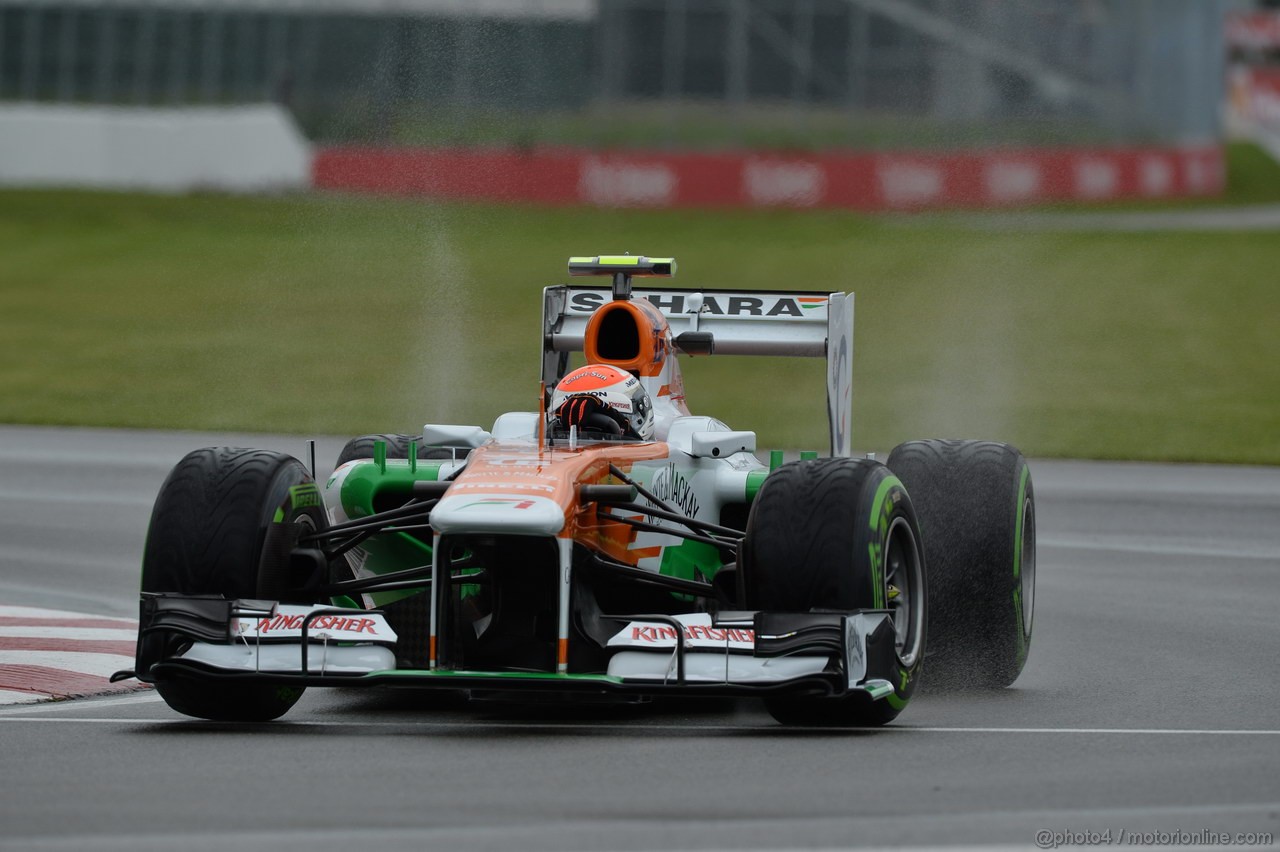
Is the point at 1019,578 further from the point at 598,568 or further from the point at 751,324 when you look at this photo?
the point at 598,568

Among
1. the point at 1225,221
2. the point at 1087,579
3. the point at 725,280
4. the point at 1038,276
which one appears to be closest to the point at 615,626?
the point at 1087,579

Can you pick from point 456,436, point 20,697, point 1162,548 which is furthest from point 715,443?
point 1162,548

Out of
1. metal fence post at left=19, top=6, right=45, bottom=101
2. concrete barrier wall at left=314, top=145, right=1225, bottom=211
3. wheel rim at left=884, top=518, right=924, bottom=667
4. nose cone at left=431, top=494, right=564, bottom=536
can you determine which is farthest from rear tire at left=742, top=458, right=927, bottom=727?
metal fence post at left=19, top=6, right=45, bottom=101

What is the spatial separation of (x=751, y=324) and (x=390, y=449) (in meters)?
2.01

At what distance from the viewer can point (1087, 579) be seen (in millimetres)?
14312

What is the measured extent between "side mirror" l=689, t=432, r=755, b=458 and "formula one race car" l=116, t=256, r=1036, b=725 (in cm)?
2

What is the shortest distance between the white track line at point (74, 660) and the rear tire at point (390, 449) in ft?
4.76

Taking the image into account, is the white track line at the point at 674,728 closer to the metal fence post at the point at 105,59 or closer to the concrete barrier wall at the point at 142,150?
the concrete barrier wall at the point at 142,150

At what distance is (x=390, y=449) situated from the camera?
38.2ft

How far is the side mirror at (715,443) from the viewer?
405 inches

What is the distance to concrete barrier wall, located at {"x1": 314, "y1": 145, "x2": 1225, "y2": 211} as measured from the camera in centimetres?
4172

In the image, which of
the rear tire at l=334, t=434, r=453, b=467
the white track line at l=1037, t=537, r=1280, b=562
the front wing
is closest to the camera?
the front wing

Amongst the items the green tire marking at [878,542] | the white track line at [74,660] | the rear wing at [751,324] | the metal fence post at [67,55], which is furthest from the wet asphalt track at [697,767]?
the metal fence post at [67,55]

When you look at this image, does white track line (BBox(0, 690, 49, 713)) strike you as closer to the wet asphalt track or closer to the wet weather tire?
the wet asphalt track
